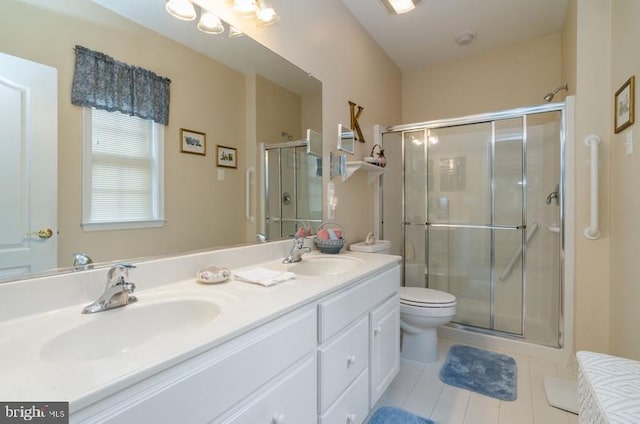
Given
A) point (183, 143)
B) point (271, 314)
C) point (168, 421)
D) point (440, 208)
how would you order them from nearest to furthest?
point (168, 421) < point (271, 314) < point (183, 143) < point (440, 208)

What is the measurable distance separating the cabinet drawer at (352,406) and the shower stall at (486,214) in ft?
5.02

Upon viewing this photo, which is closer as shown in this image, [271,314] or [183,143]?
[271,314]

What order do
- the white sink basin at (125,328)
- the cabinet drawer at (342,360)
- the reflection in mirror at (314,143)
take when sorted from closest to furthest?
the white sink basin at (125,328) → the cabinet drawer at (342,360) → the reflection in mirror at (314,143)

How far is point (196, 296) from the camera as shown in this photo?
0.97 meters

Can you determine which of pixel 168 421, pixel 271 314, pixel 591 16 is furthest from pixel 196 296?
pixel 591 16

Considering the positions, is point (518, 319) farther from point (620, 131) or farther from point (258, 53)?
point (258, 53)

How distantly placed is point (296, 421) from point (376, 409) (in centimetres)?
86

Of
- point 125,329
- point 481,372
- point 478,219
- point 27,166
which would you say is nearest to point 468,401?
point 481,372

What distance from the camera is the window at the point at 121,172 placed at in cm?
95

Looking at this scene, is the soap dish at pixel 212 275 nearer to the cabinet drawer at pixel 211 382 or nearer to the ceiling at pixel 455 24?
the cabinet drawer at pixel 211 382

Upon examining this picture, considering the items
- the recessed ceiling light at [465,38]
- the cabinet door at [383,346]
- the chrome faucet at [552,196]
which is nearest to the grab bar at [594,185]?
the chrome faucet at [552,196]

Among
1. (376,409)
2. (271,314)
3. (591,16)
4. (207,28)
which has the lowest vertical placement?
(376,409)

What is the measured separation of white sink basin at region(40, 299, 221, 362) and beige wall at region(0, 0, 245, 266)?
0.77ft

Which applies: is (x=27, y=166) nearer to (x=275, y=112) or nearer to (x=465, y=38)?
(x=275, y=112)
